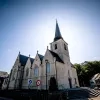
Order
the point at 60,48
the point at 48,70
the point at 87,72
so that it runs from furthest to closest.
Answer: the point at 87,72 < the point at 60,48 < the point at 48,70

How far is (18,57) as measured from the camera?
34.0 metres

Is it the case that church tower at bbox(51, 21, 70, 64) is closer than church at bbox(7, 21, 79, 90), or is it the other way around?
church at bbox(7, 21, 79, 90)

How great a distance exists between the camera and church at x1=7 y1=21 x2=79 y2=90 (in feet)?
74.2

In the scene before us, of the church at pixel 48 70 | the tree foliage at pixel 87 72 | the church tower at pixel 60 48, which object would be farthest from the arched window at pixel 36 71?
the tree foliage at pixel 87 72

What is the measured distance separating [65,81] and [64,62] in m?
5.31

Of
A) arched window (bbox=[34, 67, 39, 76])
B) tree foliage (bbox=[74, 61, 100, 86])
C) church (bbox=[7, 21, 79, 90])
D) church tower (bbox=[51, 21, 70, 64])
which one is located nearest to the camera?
church (bbox=[7, 21, 79, 90])

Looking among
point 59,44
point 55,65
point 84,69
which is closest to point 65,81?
point 55,65

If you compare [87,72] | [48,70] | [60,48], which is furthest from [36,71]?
[87,72]

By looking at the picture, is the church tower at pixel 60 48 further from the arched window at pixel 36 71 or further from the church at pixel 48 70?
the arched window at pixel 36 71

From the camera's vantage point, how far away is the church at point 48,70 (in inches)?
891

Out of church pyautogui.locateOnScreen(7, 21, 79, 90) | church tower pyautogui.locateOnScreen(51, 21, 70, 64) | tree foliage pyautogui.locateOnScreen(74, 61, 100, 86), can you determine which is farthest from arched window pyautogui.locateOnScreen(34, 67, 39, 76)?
tree foliage pyautogui.locateOnScreen(74, 61, 100, 86)

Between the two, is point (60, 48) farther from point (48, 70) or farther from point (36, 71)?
point (36, 71)

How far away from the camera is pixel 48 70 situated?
2369cm

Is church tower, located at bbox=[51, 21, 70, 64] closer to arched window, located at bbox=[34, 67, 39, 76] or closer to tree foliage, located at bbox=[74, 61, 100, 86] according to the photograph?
arched window, located at bbox=[34, 67, 39, 76]
